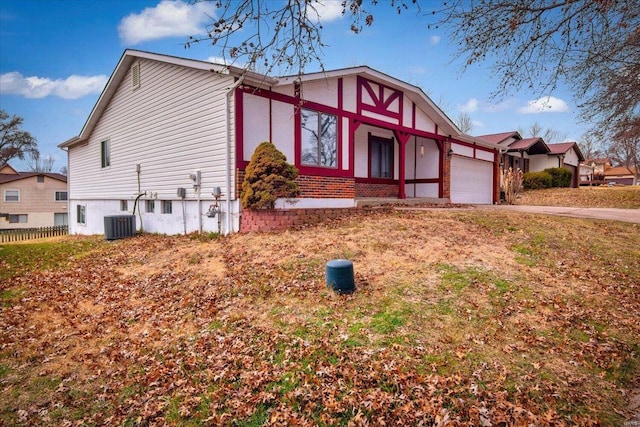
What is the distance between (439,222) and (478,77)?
4.64 metres

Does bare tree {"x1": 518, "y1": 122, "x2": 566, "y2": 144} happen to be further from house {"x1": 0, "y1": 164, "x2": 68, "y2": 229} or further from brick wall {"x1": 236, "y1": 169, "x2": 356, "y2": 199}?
house {"x1": 0, "y1": 164, "x2": 68, "y2": 229}

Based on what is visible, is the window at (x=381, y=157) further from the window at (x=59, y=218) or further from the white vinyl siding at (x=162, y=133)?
the window at (x=59, y=218)

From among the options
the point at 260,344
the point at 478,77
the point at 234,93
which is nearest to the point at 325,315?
the point at 260,344

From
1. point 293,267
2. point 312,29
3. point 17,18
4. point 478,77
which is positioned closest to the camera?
point 312,29

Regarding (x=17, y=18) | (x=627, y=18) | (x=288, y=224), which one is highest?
(x=17, y=18)

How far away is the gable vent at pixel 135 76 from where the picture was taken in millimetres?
13969

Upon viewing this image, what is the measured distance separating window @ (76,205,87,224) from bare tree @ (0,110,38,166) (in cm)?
3003

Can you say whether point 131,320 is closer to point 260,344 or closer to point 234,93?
point 260,344

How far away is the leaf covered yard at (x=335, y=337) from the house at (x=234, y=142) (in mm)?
3207

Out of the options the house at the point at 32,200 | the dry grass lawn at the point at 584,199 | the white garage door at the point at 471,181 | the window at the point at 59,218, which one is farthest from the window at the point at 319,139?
the window at the point at 59,218

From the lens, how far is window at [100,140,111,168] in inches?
649

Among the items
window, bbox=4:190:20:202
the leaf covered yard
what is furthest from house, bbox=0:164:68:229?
the leaf covered yard

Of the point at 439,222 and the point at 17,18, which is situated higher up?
the point at 17,18

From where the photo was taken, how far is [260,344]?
4465 millimetres
